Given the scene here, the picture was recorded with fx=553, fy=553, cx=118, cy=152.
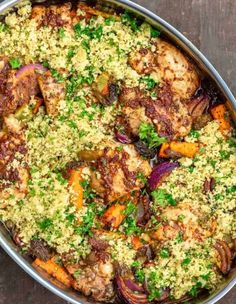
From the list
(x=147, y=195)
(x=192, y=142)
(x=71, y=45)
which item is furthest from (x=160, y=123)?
(x=71, y=45)

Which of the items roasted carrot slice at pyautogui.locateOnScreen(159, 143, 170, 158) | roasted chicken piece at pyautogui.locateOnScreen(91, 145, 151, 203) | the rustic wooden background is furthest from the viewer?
the rustic wooden background

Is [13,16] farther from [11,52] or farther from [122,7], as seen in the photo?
[122,7]

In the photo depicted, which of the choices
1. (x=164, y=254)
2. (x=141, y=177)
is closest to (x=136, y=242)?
(x=164, y=254)

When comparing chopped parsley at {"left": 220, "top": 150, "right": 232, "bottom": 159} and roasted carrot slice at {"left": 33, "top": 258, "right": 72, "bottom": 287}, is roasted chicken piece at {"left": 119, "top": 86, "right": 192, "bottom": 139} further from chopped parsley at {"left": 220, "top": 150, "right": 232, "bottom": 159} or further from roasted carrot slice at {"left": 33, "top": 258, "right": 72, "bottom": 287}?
roasted carrot slice at {"left": 33, "top": 258, "right": 72, "bottom": 287}

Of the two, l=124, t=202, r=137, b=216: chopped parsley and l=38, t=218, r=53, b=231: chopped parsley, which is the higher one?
l=124, t=202, r=137, b=216: chopped parsley

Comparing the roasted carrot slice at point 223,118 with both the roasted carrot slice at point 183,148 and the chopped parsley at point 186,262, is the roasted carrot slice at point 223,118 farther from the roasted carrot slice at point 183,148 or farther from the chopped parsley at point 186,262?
the chopped parsley at point 186,262

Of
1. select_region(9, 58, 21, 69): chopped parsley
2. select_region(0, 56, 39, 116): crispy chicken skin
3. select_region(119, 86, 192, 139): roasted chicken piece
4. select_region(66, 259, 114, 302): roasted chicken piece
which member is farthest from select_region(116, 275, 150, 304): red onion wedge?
select_region(9, 58, 21, 69): chopped parsley

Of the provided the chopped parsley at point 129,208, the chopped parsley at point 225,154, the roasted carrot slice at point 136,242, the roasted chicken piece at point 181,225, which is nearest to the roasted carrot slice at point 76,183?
the chopped parsley at point 129,208
